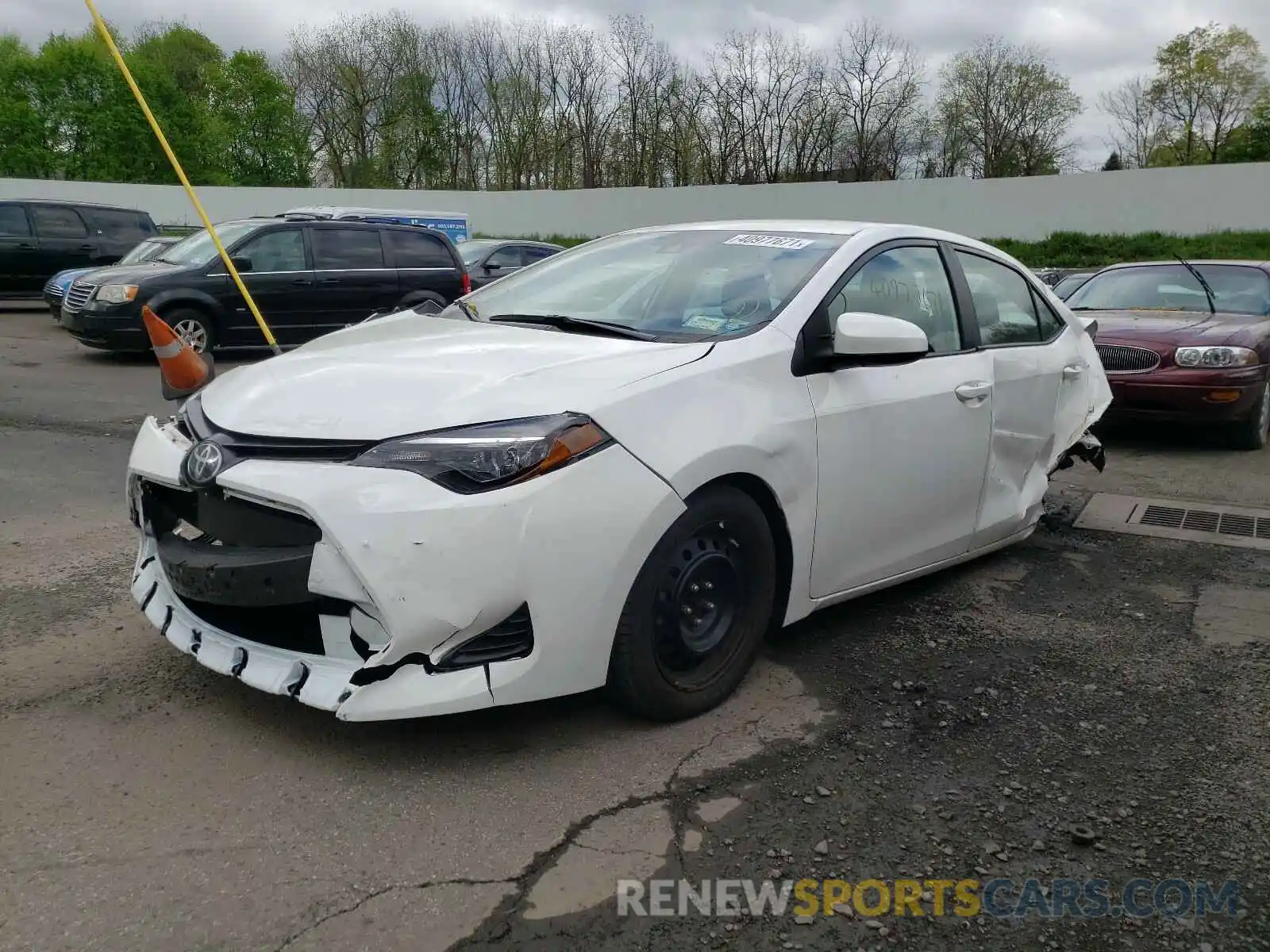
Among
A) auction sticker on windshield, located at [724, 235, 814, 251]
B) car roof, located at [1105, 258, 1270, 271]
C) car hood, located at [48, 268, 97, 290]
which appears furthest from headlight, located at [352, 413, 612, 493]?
car hood, located at [48, 268, 97, 290]

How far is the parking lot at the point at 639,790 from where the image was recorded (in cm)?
226

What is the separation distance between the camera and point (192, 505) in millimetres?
3070

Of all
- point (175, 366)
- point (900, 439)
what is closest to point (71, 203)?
point (175, 366)

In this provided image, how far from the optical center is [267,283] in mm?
11742

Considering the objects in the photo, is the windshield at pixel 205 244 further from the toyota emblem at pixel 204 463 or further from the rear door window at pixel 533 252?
the toyota emblem at pixel 204 463

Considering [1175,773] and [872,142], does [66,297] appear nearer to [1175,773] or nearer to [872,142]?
[1175,773]

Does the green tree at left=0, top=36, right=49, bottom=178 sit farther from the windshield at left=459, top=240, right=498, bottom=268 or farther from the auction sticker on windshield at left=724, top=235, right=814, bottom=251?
the auction sticker on windshield at left=724, top=235, right=814, bottom=251

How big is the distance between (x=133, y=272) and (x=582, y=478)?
10572 mm

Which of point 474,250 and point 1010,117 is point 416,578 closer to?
point 474,250

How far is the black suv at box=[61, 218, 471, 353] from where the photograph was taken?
36.4 feet

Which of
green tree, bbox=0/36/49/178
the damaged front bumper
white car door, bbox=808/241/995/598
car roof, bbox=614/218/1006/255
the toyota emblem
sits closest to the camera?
the damaged front bumper

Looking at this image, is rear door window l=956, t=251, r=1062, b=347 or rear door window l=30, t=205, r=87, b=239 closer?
rear door window l=956, t=251, r=1062, b=347

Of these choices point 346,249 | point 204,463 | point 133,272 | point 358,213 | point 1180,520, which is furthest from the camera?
point 358,213

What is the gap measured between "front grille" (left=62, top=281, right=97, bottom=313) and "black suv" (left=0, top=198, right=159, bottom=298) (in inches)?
173
